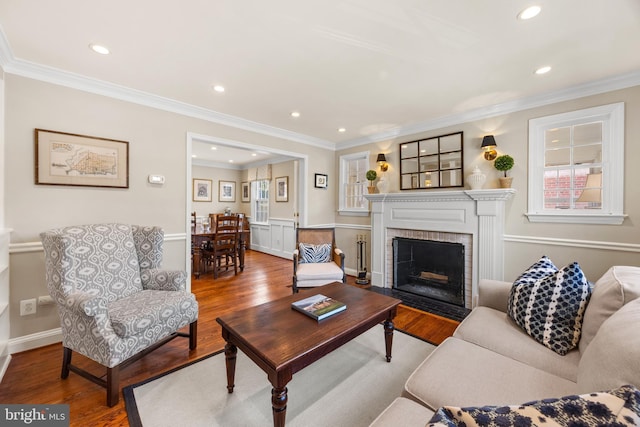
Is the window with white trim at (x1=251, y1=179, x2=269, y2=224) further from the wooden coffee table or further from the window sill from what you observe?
the window sill

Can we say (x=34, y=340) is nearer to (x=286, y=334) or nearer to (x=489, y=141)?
(x=286, y=334)

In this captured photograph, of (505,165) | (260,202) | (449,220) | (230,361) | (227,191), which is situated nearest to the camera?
(230,361)

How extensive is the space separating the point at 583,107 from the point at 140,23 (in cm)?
399

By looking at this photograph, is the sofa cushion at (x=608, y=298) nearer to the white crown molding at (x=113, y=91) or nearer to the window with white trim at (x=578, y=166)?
the window with white trim at (x=578, y=166)

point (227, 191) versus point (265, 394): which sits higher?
point (227, 191)

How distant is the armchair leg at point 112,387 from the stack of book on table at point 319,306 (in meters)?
1.18

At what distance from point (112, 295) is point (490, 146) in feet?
13.5

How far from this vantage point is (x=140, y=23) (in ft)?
5.77

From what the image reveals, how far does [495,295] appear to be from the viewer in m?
1.99

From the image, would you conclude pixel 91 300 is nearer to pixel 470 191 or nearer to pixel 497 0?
pixel 497 0

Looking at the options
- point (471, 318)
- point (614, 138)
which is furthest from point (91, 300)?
point (614, 138)

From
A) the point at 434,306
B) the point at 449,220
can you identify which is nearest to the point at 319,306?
the point at 434,306

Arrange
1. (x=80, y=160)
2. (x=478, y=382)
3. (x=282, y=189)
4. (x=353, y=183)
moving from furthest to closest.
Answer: (x=282, y=189) → (x=353, y=183) → (x=80, y=160) → (x=478, y=382)

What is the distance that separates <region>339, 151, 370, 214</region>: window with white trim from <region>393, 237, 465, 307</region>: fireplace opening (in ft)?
3.56
